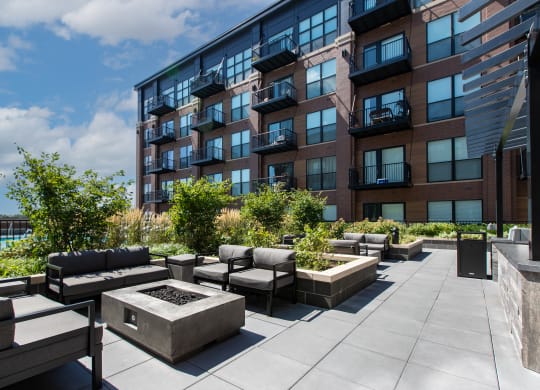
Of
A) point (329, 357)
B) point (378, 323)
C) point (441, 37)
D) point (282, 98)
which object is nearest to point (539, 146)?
point (378, 323)

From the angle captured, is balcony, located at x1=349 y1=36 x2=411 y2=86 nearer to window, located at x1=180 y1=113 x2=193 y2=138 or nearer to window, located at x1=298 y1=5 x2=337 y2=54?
window, located at x1=298 y1=5 x2=337 y2=54

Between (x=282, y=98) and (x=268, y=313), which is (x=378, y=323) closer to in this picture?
(x=268, y=313)

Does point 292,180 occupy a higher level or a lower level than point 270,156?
lower

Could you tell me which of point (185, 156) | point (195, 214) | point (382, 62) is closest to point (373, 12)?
point (382, 62)

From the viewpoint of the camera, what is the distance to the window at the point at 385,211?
1617 centimetres

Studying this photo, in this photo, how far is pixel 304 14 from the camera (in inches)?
799

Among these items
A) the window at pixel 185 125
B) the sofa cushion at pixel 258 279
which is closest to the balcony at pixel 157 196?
the window at pixel 185 125


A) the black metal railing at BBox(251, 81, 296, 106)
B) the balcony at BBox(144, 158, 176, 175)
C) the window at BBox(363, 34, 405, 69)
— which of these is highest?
the window at BBox(363, 34, 405, 69)

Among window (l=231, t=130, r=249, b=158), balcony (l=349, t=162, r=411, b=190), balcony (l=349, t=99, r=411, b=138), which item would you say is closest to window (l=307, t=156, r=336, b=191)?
balcony (l=349, t=162, r=411, b=190)

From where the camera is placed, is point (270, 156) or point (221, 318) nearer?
point (221, 318)

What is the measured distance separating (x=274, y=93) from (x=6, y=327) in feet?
69.2

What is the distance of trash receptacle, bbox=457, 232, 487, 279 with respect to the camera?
268 inches

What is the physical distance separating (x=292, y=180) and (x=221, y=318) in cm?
1671

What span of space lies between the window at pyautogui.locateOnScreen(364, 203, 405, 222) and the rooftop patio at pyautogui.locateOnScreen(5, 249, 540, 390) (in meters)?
11.7
